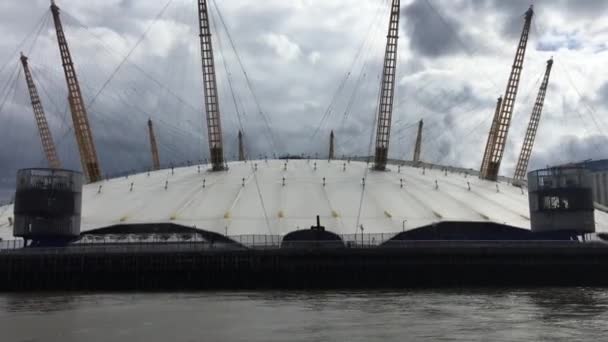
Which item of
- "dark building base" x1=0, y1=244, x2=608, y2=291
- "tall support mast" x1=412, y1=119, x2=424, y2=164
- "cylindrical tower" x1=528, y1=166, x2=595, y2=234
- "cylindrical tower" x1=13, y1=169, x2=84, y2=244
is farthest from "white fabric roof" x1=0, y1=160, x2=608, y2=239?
"tall support mast" x1=412, y1=119, x2=424, y2=164

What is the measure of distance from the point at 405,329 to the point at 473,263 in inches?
1533

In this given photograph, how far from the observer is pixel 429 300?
50.1 m

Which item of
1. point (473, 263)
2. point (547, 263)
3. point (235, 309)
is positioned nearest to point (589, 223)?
point (547, 263)

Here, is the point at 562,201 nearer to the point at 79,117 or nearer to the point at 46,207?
the point at 46,207

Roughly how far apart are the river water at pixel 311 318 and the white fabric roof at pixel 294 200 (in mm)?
18908

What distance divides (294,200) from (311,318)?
40.9m

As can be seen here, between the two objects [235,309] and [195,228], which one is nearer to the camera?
[235,309]

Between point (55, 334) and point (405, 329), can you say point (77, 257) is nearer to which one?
point (55, 334)

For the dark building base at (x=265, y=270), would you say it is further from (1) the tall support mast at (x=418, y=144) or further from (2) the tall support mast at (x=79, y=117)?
(1) the tall support mast at (x=418, y=144)

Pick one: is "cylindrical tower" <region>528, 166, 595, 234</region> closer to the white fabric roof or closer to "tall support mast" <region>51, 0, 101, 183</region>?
the white fabric roof

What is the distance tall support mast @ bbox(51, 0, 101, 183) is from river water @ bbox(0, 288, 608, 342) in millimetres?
52972

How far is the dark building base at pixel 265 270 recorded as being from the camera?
67.9m

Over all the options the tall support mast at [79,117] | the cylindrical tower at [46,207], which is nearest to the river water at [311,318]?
the cylindrical tower at [46,207]

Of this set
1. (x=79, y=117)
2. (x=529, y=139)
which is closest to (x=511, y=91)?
(x=529, y=139)
